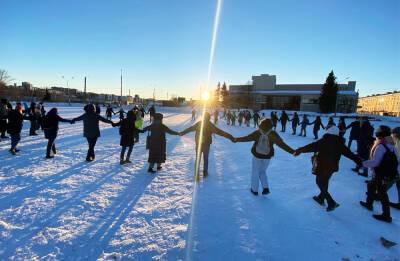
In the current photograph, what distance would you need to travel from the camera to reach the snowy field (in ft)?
10.5

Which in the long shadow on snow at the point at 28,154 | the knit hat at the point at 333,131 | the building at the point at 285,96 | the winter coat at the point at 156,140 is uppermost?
the building at the point at 285,96

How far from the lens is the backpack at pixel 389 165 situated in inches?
165

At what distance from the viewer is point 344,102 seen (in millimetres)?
55719

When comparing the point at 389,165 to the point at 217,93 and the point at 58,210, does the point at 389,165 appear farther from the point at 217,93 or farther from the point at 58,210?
the point at 217,93

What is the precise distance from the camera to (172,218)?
4074 millimetres

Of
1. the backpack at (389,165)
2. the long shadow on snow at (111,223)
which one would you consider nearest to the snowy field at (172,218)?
the long shadow on snow at (111,223)

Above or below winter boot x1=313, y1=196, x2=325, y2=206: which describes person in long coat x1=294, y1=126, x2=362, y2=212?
above

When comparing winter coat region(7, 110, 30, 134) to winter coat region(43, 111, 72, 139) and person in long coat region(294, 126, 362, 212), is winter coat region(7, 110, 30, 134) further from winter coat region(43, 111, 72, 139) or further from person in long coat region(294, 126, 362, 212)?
person in long coat region(294, 126, 362, 212)

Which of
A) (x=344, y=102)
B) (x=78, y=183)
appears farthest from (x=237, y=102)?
(x=78, y=183)

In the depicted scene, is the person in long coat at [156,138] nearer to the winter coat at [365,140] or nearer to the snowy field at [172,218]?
the snowy field at [172,218]

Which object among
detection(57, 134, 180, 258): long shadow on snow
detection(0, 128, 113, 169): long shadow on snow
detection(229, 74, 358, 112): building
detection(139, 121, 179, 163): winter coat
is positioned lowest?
detection(57, 134, 180, 258): long shadow on snow

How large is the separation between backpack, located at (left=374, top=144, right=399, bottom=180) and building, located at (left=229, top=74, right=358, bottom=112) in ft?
191

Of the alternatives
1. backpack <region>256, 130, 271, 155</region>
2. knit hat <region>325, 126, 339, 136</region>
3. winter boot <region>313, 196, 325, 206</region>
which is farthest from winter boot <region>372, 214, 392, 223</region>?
backpack <region>256, 130, 271, 155</region>

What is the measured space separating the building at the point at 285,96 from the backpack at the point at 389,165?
5816 centimetres
